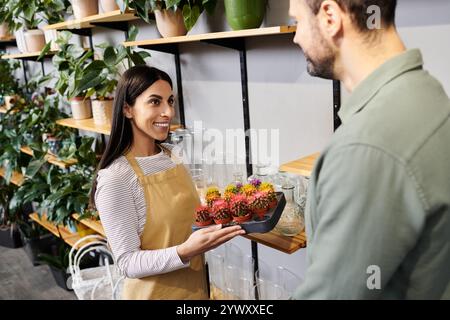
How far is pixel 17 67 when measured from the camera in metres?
4.04

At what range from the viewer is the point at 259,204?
4.57 feet

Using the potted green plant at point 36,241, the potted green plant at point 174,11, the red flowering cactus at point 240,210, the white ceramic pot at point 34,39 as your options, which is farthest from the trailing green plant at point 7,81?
the red flowering cactus at point 240,210

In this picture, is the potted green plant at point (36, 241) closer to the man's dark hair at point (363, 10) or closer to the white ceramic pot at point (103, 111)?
the white ceramic pot at point (103, 111)

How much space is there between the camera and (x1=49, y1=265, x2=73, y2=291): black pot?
305 cm

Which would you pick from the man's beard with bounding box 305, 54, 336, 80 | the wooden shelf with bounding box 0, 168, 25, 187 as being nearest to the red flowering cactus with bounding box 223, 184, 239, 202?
the man's beard with bounding box 305, 54, 336, 80

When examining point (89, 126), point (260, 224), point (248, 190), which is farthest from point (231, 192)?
point (89, 126)

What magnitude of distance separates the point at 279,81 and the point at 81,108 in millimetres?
1598

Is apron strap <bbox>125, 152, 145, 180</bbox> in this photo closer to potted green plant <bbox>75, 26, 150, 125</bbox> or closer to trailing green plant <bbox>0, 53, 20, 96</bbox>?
potted green plant <bbox>75, 26, 150, 125</bbox>

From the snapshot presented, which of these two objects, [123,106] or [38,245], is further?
[38,245]

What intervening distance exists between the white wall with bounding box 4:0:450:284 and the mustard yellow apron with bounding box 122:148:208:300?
19.1 inches

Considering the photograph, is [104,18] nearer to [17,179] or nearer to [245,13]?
[245,13]

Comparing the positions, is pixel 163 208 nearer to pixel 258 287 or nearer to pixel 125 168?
pixel 125 168
